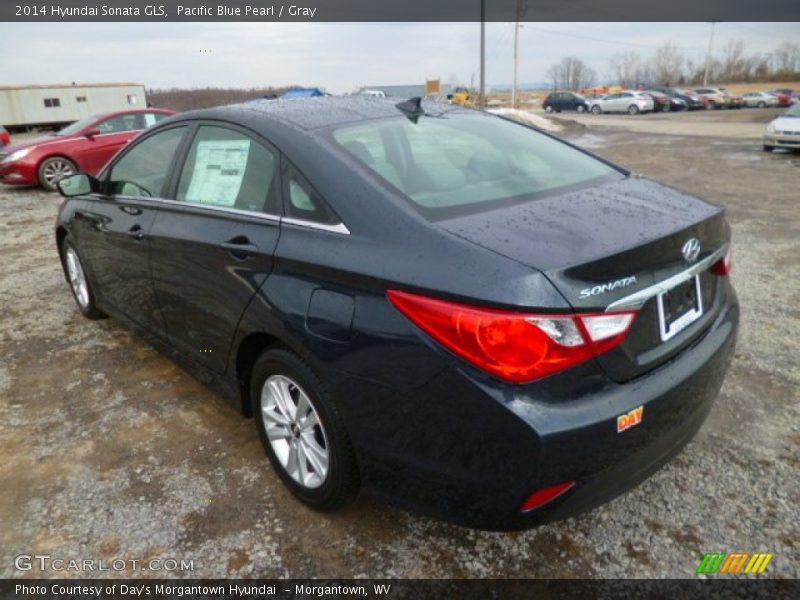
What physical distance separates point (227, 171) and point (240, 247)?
19.6 inches

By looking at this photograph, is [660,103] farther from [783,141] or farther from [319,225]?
[319,225]

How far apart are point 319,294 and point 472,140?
47.1 inches

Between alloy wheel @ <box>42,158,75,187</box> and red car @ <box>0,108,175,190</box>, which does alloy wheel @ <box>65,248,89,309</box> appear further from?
alloy wheel @ <box>42,158,75,187</box>

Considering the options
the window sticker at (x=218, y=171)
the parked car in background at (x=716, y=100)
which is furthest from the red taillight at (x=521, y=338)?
the parked car in background at (x=716, y=100)

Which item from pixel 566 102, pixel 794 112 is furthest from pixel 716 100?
pixel 794 112

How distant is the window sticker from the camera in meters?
2.63

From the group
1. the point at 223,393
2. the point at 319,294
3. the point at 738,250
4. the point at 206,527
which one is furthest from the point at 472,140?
the point at 738,250

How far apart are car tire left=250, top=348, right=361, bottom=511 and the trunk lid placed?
2.64 ft

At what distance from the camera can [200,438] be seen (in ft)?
9.80

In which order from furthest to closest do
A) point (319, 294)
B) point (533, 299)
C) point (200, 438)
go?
point (200, 438) → point (319, 294) → point (533, 299)

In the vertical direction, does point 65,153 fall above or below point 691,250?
below

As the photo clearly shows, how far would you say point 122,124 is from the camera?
1127 centimetres

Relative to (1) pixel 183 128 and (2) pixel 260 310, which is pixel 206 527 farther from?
(1) pixel 183 128

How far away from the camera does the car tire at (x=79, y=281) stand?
437cm
